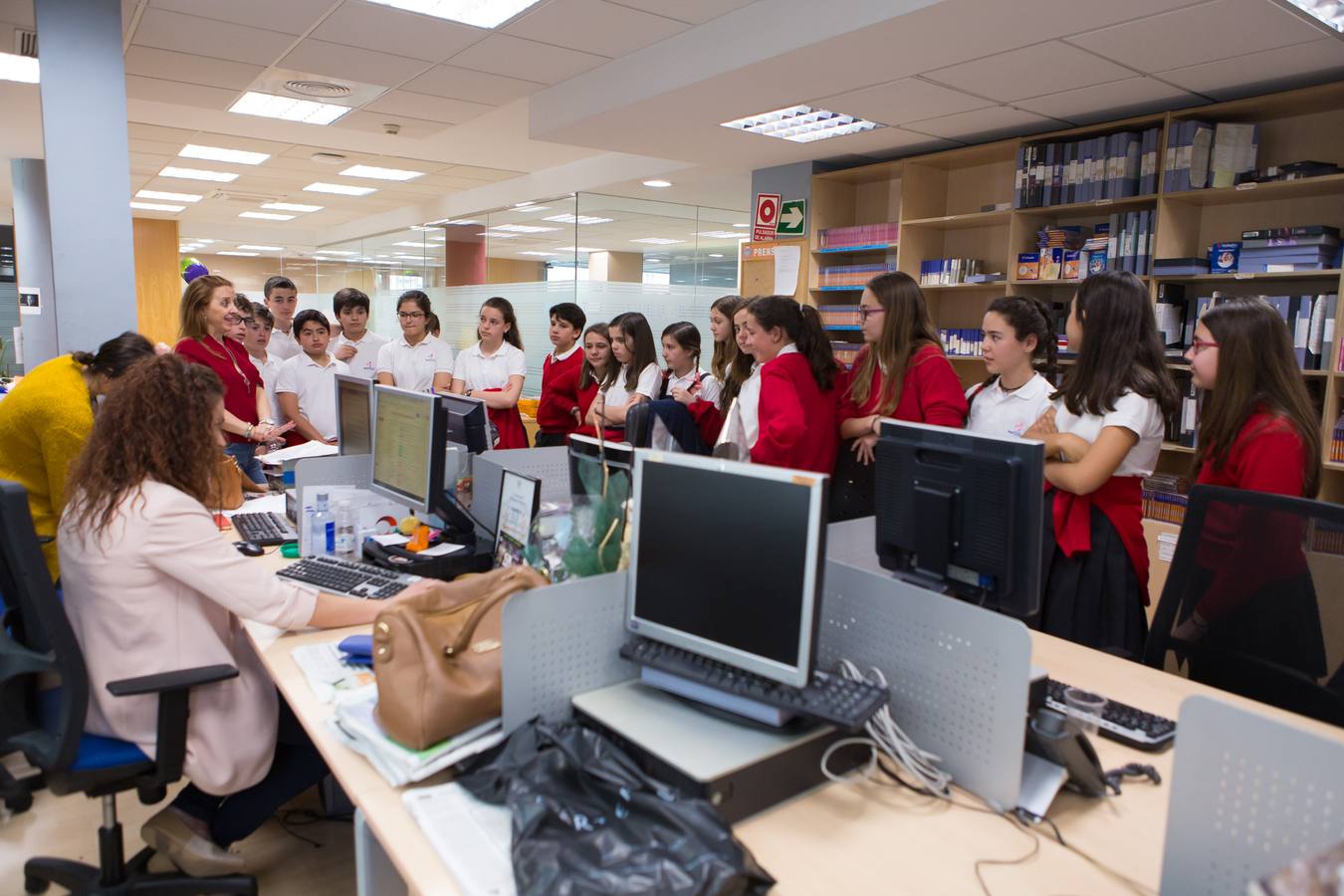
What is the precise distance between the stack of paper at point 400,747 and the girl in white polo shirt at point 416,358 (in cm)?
360

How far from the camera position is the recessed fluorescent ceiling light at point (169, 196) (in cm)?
977

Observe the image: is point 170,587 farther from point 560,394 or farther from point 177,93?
point 177,93

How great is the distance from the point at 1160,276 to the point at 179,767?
4.42 metres

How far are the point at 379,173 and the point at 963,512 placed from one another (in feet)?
26.5

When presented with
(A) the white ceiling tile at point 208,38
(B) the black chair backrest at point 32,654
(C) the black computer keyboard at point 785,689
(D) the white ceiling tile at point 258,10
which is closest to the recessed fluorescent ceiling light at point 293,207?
(A) the white ceiling tile at point 208,38

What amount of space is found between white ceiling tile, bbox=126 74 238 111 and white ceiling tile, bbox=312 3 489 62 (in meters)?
1.51

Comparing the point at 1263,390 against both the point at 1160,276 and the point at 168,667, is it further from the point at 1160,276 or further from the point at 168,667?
the point at 168,667

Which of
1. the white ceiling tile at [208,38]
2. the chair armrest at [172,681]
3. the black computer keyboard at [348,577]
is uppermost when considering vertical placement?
the white ceiling tile at [208,38]

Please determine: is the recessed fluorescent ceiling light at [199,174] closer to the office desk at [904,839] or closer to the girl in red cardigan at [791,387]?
the girl in red cardigan at [791,387]

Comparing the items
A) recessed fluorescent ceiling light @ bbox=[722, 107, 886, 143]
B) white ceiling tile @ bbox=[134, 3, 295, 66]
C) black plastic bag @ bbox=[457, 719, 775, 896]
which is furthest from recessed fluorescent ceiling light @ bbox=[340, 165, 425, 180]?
black plastic bag @ bbox=[457, 719, 775, 896]

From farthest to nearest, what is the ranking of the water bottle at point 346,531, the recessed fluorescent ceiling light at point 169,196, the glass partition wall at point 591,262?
1. the recessed fluorescent ceiling light at point 169,196
2. the glass partition wall at point 591,262
3. the water bottle at point 346,531

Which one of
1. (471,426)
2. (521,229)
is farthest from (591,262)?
(471,426)

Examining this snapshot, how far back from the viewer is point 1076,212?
4.71 meters

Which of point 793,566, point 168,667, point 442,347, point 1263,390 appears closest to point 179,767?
point 168,667
